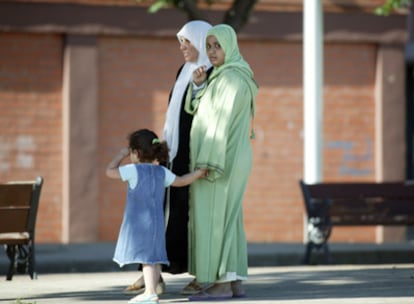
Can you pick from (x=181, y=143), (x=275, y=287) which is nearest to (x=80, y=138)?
(x=275, y=287)

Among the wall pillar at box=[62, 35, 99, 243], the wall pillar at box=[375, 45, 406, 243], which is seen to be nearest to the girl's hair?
A: the wall pillar at box=[62, 35, 99, 243]

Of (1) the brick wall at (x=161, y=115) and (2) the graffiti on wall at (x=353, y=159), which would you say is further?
(2) the graffiti on wall at (x=353, y=159)

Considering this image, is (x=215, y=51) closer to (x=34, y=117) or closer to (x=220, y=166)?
(x=220, y=166)

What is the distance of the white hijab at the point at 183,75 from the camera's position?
33.1ft

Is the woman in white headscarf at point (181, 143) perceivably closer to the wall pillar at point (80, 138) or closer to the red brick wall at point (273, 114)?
the wall pillar at point (80, 138)

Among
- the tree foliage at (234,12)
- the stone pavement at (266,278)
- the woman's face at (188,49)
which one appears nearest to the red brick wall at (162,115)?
the stone pavement at (266,278)

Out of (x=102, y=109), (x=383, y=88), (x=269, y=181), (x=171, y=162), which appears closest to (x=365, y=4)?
(x=383, y=88)

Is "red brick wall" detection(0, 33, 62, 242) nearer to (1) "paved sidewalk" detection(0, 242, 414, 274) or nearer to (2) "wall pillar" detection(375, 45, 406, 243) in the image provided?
(1) "paved sidewalk" detection(0, 242, 414, 274)

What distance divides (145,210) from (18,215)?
3.56 meters

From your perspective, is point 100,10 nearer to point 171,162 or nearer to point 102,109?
point 102,109

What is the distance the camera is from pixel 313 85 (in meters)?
18.6

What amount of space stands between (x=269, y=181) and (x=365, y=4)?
3136 millimetres

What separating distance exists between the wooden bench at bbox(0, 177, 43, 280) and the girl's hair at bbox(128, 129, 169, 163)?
3.42 m

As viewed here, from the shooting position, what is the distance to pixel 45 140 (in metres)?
20.2
